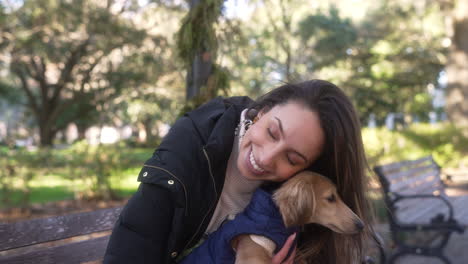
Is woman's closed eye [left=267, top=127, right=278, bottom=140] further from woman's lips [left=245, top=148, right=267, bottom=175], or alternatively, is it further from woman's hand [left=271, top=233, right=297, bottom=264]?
woman's hand [left=271, top=233, right=297, bottom=264]

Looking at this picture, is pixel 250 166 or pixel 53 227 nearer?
pixel 250 166

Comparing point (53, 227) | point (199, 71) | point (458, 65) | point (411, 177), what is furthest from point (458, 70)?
point (53, 227)

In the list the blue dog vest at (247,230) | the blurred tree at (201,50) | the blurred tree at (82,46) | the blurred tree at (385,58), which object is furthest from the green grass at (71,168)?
the blurred tree at (385,58)

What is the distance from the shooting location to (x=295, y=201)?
7.08 feet

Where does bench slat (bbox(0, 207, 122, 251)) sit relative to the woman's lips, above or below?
below

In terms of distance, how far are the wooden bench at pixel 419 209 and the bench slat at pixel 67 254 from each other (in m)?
2.57

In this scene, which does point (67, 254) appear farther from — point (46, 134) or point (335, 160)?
point (46, 134)

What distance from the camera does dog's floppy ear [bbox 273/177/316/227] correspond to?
215 centimetres

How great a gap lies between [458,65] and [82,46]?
14.8 m

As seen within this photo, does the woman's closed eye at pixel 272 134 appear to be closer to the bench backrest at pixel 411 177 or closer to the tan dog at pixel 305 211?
the tan dog at pixel 305 211

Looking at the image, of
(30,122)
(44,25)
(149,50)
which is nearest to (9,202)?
(44,25)

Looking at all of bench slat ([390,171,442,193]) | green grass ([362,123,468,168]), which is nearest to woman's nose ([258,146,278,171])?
bench slat ([390,171,442,193])

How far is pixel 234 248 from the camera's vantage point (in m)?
2.16

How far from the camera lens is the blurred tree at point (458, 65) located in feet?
51.8
